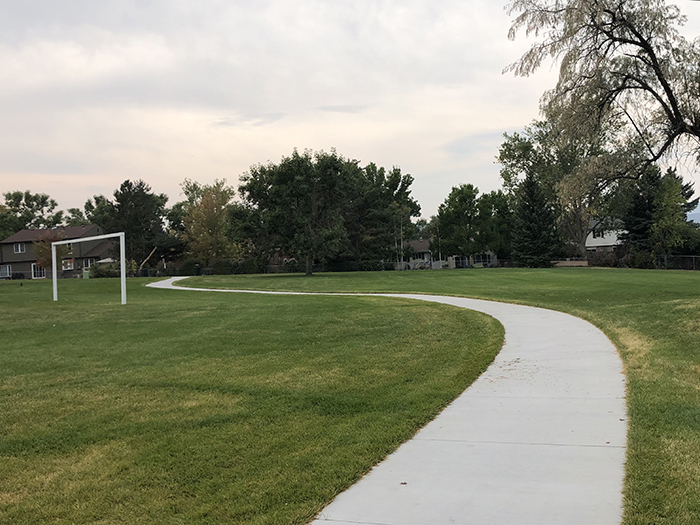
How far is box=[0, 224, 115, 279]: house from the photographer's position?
69375 millimetres

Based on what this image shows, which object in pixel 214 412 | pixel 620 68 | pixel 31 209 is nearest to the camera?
pixel 214 412

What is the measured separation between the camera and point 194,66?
20672 millimetres

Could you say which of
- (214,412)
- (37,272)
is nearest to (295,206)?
(214,412)

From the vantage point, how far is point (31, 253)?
70125mm

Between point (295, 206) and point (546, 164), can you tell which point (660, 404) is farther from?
point (546, 164)

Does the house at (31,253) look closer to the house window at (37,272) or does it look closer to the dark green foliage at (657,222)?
the house window at (37,272)

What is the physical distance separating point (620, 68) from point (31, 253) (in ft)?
235

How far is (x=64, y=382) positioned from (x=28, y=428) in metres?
2.34

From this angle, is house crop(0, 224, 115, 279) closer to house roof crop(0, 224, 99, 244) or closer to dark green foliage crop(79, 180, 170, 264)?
house roof crop(0, 224, 99, 244)

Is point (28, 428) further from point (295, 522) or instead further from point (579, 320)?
point (579, 320)

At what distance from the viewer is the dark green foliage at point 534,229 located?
58.6 meters

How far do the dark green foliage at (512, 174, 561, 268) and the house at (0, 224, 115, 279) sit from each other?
4831 centimetres

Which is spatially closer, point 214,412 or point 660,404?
point 660,404

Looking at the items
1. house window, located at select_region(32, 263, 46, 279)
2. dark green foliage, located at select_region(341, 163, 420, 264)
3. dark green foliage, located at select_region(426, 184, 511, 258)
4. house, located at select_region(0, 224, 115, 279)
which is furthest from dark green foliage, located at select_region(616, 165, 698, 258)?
house window, located at select_region(32, 263, 46, 279)
